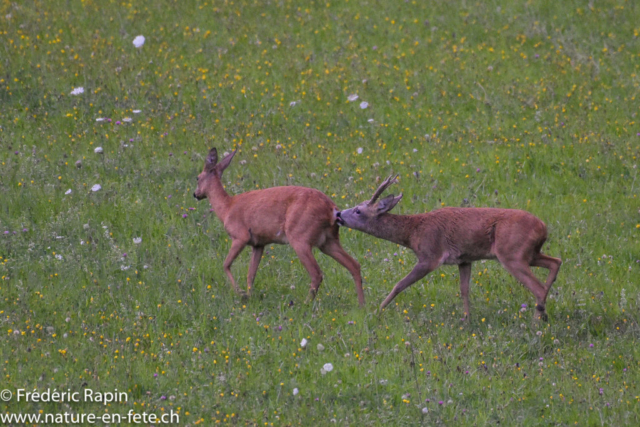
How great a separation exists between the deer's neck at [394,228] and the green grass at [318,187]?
60cm

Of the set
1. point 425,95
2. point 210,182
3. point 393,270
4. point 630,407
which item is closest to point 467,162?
point 425,95

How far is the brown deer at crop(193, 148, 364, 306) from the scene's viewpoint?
30.6 feet

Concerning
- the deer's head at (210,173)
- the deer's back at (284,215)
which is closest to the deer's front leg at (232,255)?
the deer's back at (284,215)

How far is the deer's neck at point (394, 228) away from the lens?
31.6 feet

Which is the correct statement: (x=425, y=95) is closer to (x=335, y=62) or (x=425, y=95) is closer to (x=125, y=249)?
(x=335, y=62)

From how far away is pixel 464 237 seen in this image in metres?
9.22

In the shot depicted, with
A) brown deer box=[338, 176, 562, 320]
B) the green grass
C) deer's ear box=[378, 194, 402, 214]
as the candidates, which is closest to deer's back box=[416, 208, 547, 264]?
brown deer box=[338, 176, 562, 320]

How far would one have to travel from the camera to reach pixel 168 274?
9.82 metres

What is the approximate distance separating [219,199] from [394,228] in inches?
76.3

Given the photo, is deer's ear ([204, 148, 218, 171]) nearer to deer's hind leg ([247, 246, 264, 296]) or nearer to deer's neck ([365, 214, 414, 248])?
deer's hind leg ([247, 246, 264, 296])

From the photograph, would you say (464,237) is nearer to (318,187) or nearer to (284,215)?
(284,215)

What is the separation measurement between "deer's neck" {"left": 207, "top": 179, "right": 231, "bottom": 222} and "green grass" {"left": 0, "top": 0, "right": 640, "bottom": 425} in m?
0.57

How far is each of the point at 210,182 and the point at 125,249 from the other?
3.93ft

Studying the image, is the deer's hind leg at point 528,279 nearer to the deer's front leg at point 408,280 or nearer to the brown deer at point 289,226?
the deer's front leg at point 408,280
